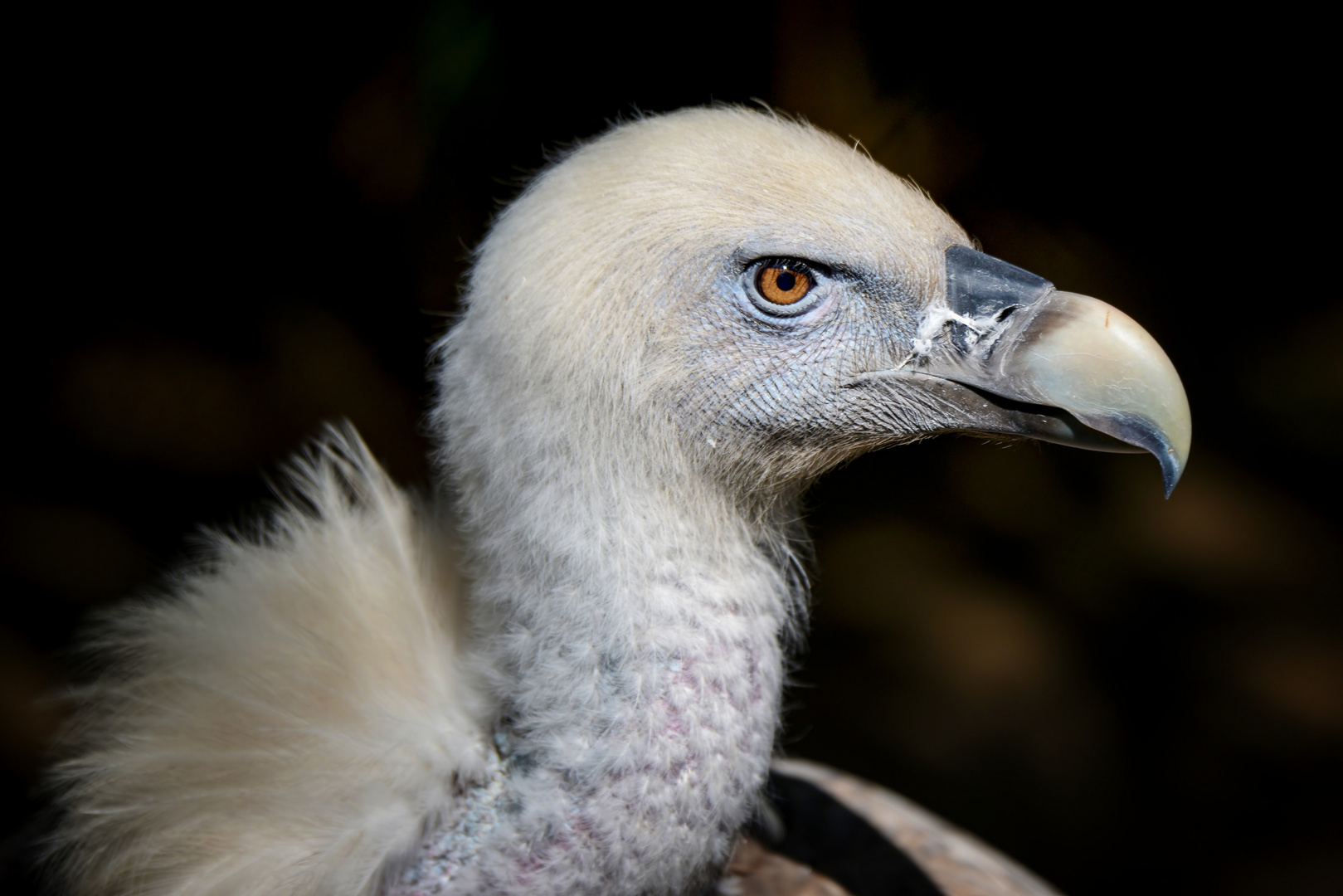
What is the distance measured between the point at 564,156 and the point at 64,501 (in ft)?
4.11

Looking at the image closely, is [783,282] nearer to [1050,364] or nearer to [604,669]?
[1050,364]

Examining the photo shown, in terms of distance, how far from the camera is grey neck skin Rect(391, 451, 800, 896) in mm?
773

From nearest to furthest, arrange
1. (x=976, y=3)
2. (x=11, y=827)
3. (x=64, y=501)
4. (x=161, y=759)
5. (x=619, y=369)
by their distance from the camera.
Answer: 1. (x=619, y=369)
2. (x=161, y=759)
3. (x=976, y=3)
4. (x=64, y=501)
5. (x=11, y=827)

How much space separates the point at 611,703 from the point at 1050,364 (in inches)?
17.9

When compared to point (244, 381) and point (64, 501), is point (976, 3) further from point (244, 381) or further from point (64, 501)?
point (64, 501)

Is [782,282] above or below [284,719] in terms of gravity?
above

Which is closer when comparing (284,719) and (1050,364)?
(1050,364)

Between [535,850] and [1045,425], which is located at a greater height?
[1045,425]

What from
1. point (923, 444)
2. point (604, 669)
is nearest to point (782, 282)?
point (604, 669)

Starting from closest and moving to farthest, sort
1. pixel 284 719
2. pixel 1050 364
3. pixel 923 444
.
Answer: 1. pixel 1050 364
2. pixel 284 719
3. pixel 923 444

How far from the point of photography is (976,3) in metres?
1.05

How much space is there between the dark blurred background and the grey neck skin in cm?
45

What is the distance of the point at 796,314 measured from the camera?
2.55ft

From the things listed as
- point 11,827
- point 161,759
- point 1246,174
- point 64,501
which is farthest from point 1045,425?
point 11,827
